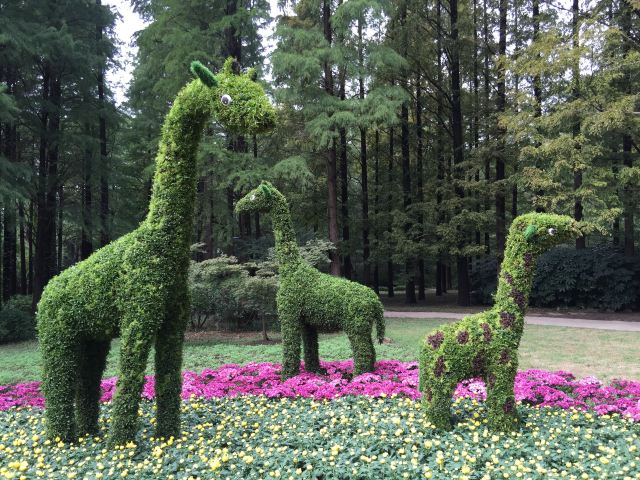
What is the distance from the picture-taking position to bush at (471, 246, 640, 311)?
1614cm

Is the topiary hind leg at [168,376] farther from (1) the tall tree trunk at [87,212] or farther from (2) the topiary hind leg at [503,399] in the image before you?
(1) the tall tree trunk at [87,212]

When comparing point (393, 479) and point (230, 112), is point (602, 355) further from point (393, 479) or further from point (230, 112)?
point (230, 112)

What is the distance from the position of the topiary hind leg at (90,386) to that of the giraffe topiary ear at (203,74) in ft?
8.93

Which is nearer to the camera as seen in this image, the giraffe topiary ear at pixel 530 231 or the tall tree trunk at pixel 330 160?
the giraffe topiary ear at pixel 530 231

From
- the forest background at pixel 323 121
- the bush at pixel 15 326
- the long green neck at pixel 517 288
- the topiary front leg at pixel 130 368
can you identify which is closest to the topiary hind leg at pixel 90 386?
the topiary front leg at pixel 130 368

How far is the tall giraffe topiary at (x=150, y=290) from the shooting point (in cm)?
398

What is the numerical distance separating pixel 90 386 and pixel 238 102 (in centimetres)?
315

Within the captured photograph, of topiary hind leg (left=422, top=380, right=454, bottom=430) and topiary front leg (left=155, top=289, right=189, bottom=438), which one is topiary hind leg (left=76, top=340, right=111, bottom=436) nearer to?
topiary front leg (left=155, top=289, right=189, bottom=438)

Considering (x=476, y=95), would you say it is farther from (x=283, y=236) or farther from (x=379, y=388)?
(x=379, y=388)

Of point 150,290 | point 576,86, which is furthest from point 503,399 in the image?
point 576,86

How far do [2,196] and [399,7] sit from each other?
16700 mm

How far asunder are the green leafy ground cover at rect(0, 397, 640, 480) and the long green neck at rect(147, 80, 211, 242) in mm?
1936

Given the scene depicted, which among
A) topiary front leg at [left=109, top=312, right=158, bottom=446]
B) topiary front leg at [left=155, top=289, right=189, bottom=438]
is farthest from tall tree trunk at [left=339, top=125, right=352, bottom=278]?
topiary front leg at [left=109, top=312, right=158, bottom=446]

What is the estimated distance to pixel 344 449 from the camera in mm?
4152
